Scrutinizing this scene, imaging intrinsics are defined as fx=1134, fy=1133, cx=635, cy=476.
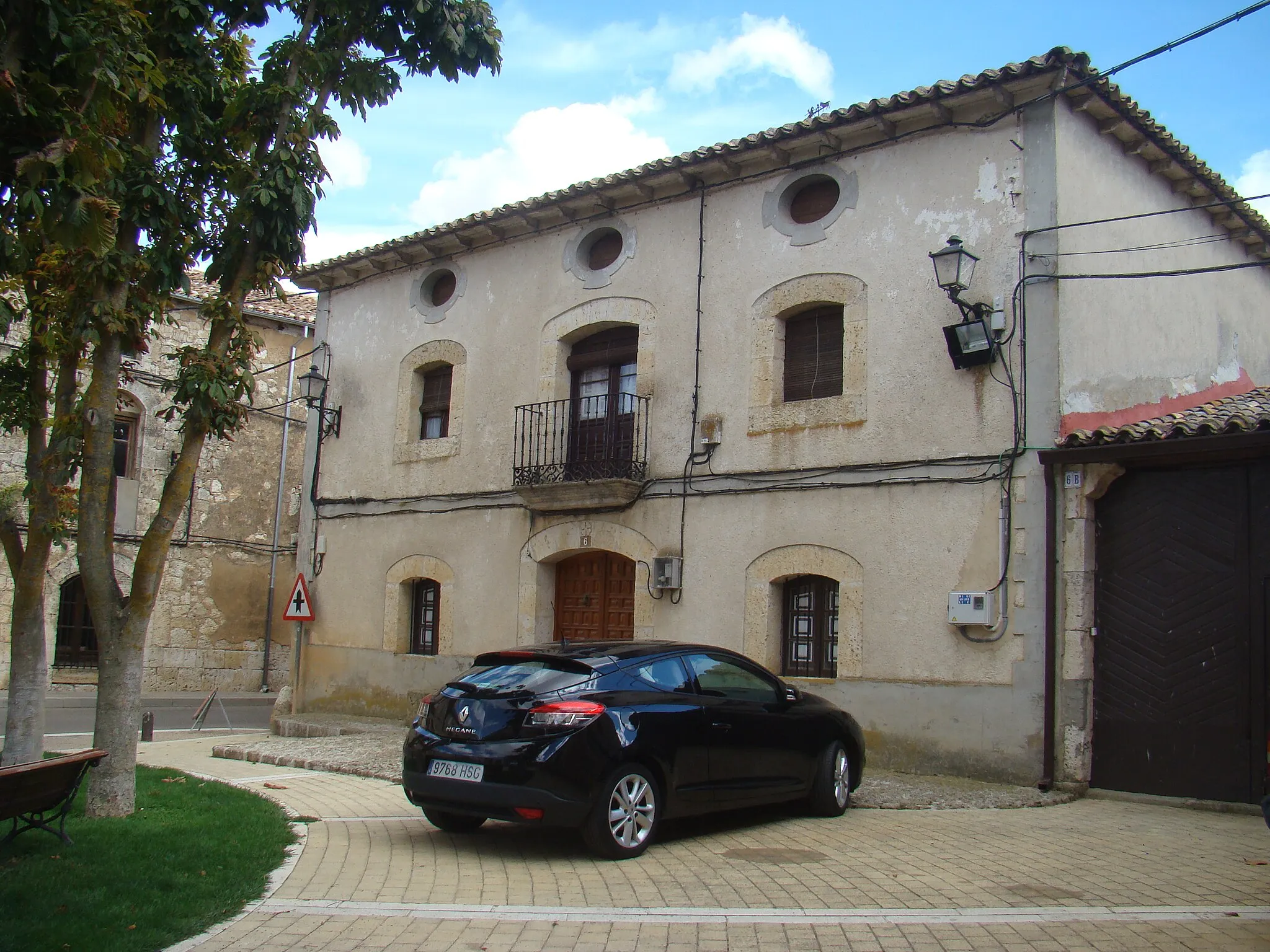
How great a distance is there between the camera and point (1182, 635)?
31.9 feet

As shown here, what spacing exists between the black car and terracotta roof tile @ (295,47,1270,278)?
20.2 ft

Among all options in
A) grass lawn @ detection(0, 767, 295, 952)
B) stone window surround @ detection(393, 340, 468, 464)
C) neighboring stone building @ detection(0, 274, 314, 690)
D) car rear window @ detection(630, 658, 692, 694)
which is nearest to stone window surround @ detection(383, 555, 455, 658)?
stone window surround @ detection(393, 340, 468, 464)

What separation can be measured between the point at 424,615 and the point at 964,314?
350 inches

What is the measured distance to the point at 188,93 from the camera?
8250mm

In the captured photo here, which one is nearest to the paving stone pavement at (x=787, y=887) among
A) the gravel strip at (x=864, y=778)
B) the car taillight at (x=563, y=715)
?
the gravel strip at (x=864, y=778)

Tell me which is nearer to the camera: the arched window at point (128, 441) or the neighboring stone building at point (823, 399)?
the neighboring stone building at point (823, 399)

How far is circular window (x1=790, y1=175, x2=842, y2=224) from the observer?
40.8 feet

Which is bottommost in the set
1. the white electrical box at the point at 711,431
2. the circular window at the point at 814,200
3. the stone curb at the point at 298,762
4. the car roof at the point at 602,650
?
the stone curb at the point at 298,762

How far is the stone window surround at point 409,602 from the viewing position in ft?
50.5

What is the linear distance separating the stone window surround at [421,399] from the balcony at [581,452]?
4.32 ft

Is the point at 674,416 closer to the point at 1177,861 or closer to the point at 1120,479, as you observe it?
the point at 1120,479

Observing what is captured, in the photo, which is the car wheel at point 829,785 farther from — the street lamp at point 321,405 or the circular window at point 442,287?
the street lamp at point 321,405

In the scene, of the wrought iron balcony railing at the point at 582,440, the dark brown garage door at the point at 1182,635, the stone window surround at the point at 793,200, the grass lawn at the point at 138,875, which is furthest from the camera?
the wrought iron balcony railing at the point at 582,440

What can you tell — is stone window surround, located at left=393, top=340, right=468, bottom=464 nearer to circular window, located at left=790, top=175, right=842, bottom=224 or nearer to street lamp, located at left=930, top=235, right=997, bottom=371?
circular window, located at left=790, top=175, right=842, bottom=224
